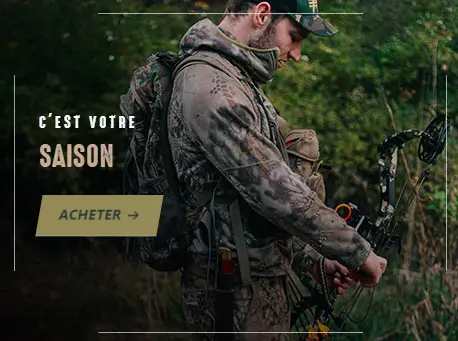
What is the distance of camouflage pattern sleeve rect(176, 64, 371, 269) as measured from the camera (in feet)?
8.16

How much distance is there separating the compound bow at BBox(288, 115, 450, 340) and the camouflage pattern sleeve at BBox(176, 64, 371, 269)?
0.70 meters

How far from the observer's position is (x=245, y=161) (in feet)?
8.16

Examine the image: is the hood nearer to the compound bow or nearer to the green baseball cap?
the green baseball cap

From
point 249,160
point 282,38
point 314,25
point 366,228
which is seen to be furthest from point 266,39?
point 366,228

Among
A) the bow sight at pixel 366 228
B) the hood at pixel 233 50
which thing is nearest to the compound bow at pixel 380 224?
the bow sight at pixel 366 228

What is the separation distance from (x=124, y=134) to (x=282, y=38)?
2.85ft

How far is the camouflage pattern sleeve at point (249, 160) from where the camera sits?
249cm

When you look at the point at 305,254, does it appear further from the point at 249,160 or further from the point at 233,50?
the point at 233,50

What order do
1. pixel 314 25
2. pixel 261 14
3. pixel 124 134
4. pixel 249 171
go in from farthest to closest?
pixel 124 134, pixel 314 25, pixel 261 14, pixel 249 171

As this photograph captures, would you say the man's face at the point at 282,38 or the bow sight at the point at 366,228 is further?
the bow sight at the point at 366,228

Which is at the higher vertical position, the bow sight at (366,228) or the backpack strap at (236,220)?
the backpack strap at (236,220)

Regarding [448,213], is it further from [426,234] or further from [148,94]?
[148,94]

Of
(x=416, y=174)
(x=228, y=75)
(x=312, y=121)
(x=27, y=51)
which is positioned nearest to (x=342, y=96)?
(x=312, y=121)

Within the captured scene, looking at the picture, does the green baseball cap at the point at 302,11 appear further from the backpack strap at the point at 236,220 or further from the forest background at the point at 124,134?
the forest background at the point at 124,134
